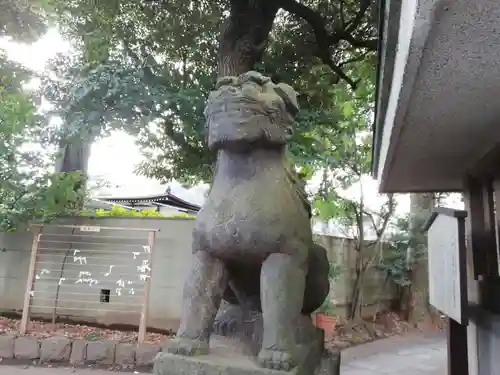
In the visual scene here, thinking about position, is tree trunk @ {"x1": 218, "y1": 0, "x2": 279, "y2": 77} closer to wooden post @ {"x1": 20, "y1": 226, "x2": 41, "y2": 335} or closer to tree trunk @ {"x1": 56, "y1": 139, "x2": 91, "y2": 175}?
wooden post @ {"x1": 20, "y1": 226, "x2": 41, "y2": 335}

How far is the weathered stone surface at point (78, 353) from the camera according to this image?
4.82 metres

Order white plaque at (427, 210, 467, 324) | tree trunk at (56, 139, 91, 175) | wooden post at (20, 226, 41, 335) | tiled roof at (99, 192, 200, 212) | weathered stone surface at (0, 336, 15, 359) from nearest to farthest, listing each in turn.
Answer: white plaque at (427, 210, 467, 324) < weathered stone surface at (0, 336, 15, 359) < wooden post at (20, 226, 41, 335) < tree trunk at (56, 139, 91, 175) < tiled roof at (99, 192, 200, 212)

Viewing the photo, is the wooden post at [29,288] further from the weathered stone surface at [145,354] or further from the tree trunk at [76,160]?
the tree trunk at [76,160]

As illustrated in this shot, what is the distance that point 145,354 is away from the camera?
15.6ft

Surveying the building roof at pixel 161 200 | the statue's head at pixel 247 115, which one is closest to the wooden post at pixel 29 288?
the statue's head at pixel 247 115

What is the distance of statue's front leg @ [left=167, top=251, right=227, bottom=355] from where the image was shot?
1.94 m

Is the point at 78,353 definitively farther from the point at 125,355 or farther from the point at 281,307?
the point at 281,307

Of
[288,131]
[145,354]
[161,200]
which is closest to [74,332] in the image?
[145,354]

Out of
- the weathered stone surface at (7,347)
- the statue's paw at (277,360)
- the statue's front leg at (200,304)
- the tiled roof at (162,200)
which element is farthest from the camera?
the tiled roof at (162,200)

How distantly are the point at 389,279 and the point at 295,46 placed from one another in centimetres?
601

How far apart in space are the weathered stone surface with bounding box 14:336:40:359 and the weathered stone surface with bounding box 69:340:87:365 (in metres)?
0.38

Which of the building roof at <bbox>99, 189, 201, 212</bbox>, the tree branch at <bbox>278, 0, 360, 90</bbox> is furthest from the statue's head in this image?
the building roof at <bbox>99, 189, 201, 212</bbox>

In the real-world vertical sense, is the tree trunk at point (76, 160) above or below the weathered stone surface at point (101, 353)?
above

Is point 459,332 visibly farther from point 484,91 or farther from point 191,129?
point 191,129
